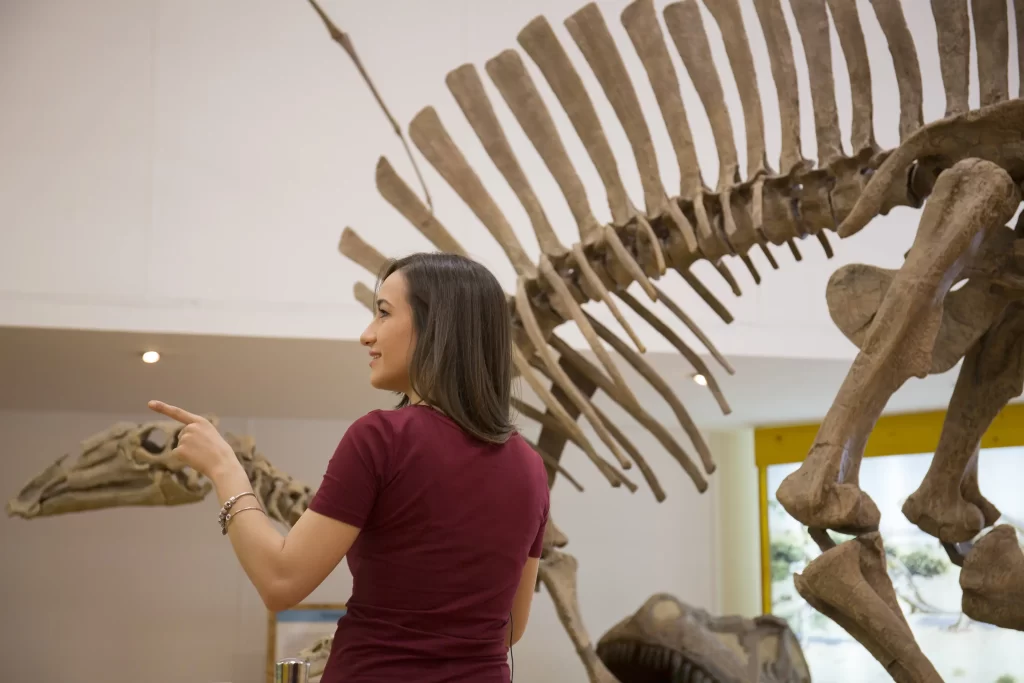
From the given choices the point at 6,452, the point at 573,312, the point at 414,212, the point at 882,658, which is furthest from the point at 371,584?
the point at 6,452

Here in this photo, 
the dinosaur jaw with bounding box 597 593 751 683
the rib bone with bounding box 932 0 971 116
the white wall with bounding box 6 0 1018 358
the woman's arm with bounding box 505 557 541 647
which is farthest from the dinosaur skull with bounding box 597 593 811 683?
the woman's arm with bounding box 505 557 541 647

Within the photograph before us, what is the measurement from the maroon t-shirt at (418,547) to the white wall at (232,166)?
109 inches

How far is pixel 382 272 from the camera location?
1.19 metres

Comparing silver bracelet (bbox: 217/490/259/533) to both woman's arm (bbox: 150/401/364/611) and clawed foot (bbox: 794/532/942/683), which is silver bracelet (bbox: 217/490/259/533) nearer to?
woman's arm (bbox: 150/401/364/611)

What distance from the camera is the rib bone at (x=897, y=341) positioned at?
193 centimetres

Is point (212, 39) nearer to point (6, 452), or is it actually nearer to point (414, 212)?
point (414, 212)

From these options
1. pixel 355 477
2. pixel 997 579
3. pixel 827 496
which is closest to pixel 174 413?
pixel 355 477

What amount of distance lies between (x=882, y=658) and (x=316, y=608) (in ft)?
11.5

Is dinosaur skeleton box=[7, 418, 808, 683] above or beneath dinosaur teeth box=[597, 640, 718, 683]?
above

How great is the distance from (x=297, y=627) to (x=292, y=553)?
4214mm

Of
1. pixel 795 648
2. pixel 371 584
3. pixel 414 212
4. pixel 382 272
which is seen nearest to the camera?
pixel 371 584

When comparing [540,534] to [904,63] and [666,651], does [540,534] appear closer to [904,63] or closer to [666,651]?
[904,63]

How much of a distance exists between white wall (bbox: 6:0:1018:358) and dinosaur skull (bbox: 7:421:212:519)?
0.91 m

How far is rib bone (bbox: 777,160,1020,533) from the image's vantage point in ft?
6.32
